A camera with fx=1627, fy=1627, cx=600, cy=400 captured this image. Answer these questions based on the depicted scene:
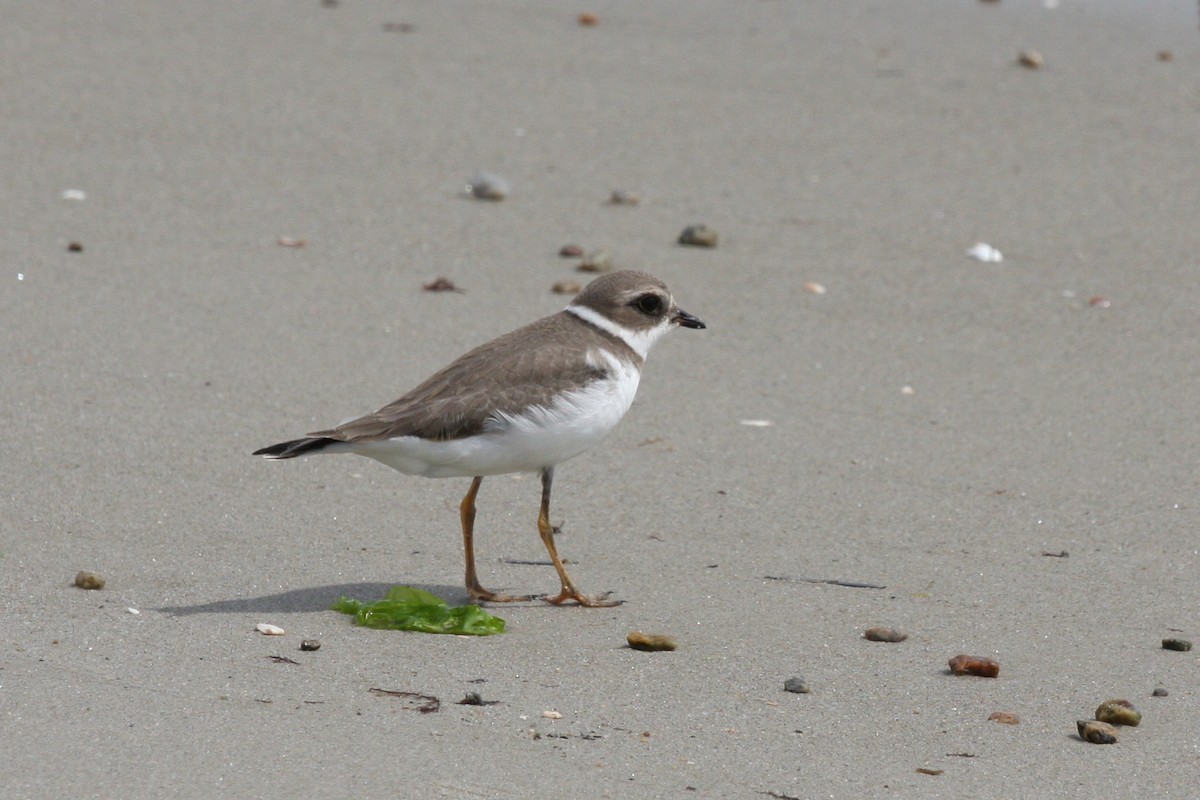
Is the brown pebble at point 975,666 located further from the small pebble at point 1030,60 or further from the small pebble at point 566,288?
the small pebble at point 1030,60

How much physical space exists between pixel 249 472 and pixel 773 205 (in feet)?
12.0

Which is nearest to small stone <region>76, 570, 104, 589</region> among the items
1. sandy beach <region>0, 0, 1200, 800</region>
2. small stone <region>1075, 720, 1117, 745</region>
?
sandy beach <region>0, 0, 1200, 800</region>

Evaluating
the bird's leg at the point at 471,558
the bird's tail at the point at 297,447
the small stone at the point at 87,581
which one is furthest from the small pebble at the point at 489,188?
the small stone at the point at 87,581

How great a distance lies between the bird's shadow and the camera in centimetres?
465

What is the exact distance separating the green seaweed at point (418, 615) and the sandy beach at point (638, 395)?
2.4 inches

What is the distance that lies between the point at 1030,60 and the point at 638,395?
473 cm

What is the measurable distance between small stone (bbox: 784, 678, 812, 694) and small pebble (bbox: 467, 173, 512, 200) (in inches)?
174

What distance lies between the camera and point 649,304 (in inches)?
210

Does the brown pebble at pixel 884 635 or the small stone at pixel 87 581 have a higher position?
the brown pebble at pixel 884 635

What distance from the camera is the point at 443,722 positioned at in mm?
4016

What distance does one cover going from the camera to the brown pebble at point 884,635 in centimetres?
468

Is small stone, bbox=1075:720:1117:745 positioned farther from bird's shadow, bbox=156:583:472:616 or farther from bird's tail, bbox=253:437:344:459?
bird's tail, bbox=253:437:344:459

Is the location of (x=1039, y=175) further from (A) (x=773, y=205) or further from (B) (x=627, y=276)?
(B) (x=627, y=276)

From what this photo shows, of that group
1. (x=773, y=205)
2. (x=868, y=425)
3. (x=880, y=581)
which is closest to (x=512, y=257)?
(x=773, y=205)
